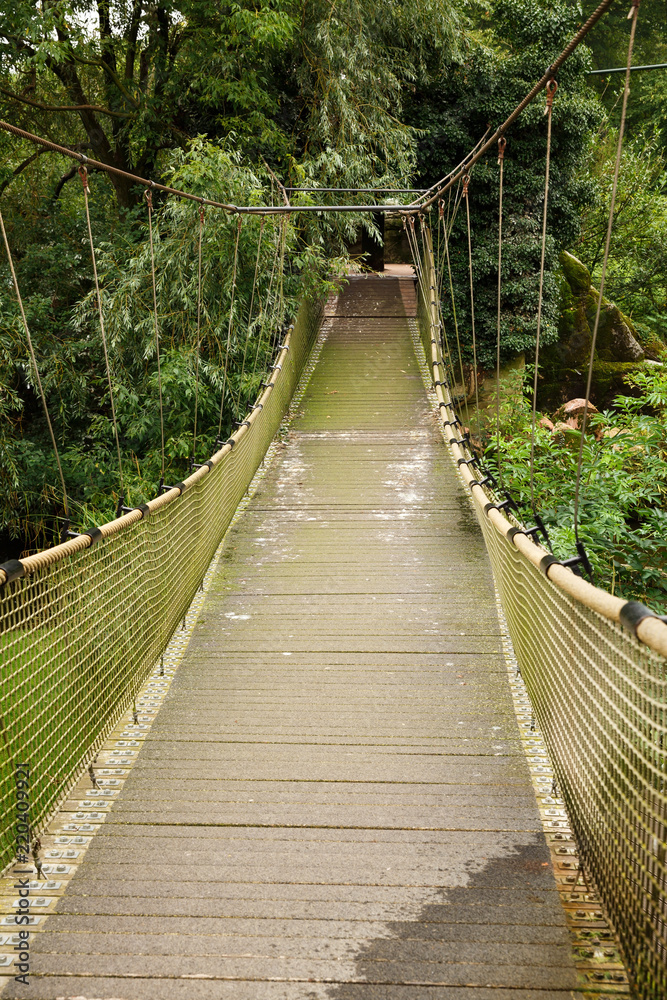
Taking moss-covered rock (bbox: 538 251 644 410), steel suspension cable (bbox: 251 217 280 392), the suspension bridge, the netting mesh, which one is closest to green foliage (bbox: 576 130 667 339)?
moss-covered rock (bbox: 538 251 644 410)

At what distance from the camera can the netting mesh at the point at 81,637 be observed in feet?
5.74

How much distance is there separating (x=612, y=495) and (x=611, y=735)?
3311mm

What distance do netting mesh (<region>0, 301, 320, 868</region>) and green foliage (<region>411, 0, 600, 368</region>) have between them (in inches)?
267

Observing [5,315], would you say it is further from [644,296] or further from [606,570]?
[644,296]

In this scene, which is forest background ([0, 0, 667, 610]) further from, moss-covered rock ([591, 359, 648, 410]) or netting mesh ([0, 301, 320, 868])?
netting mesh ([0, 301, 320, 868])

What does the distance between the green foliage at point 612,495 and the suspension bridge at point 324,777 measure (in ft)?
2.63

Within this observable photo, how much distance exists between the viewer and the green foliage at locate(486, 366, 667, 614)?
4.13m

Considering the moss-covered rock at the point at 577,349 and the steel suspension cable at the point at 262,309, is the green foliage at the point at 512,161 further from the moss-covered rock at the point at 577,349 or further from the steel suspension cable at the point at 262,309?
the steel suspension cable at the point at 262,309

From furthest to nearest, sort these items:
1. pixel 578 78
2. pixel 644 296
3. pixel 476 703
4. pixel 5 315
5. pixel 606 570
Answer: pixel 644 296
pixel 578 78
pixel 5 315
pixel 606 570
pixel 476 703

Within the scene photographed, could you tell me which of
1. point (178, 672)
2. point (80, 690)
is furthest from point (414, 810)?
point (178, 672)

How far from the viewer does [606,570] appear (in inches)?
168

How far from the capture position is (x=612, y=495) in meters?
4.63

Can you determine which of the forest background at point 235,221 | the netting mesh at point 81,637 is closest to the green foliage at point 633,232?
the forest background at point 235,221

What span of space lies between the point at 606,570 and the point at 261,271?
384 cm
